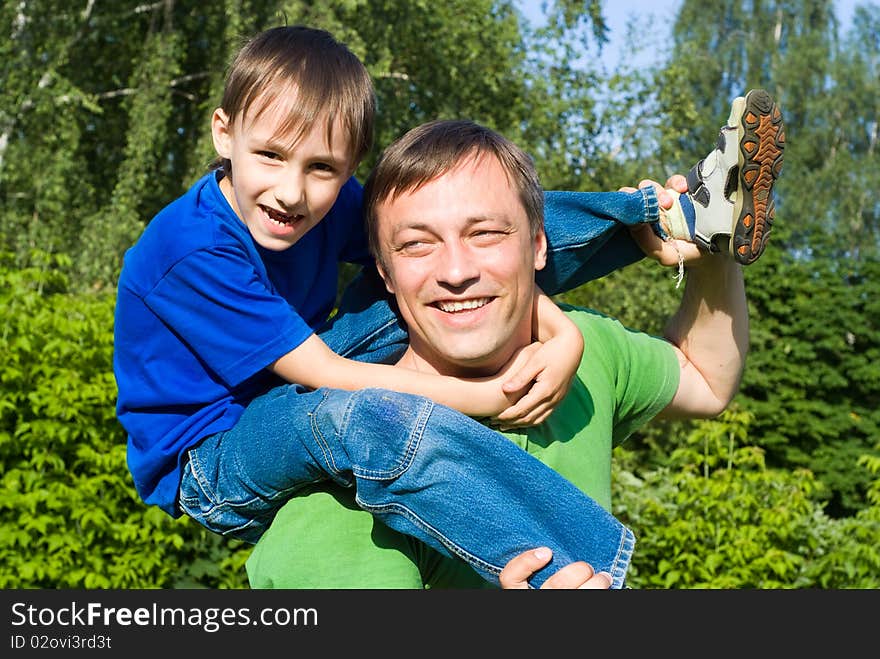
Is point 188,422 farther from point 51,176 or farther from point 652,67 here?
point 652,67

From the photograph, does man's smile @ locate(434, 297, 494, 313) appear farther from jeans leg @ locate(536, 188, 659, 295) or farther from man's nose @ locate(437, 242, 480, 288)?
jeans leg @ locate(536, 188, 659, 295)

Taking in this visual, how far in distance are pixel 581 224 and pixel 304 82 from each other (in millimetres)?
681

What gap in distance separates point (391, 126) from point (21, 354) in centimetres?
663

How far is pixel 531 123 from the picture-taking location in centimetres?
1318

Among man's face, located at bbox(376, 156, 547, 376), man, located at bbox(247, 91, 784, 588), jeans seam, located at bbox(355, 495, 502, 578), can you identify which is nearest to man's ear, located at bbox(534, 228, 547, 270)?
man, located at bbox(247, 91, 784, 588)

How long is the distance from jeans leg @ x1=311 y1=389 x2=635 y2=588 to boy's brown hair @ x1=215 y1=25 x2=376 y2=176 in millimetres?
696

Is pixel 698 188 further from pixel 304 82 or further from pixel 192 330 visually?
pixel 192 330

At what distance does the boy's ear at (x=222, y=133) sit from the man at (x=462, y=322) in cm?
36

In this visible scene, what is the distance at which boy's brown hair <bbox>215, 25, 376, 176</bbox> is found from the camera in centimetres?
232

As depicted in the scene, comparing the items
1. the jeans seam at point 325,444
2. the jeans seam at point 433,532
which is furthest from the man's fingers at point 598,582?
the jeans seam at point 325,444

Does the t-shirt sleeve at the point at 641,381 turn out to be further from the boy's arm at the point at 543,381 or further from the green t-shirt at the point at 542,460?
the boy's arm at the point at 543,381

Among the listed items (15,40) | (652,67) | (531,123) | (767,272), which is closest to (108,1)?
(15,40)

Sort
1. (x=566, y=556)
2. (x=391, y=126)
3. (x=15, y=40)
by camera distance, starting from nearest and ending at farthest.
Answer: (x=566, y=556) < (x=15, y=40) < (x=391, y=126)

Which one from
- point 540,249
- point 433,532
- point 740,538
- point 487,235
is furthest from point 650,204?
point 740,538
